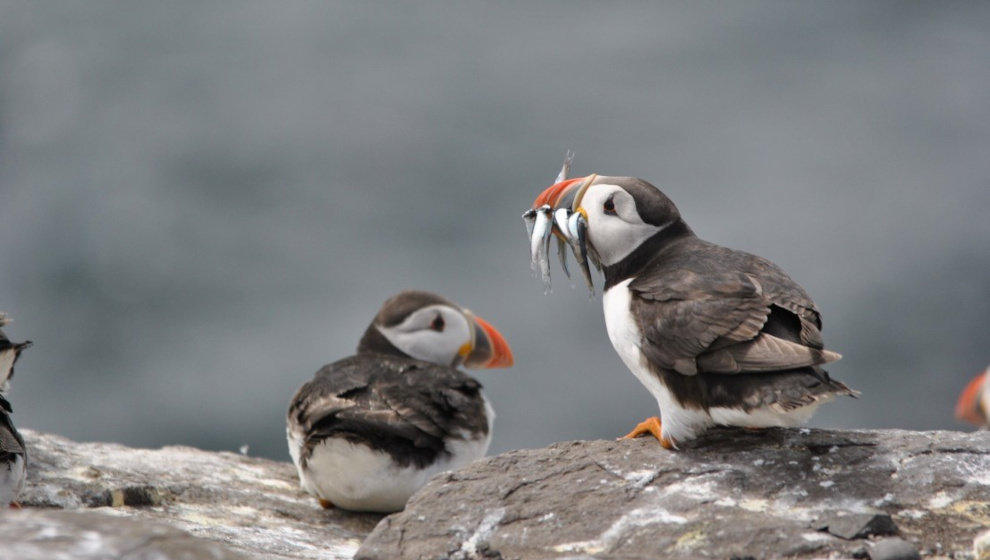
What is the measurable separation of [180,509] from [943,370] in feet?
43.2

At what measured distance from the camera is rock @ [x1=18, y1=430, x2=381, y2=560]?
9.05ft

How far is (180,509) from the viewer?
464cm

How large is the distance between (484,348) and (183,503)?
251cm

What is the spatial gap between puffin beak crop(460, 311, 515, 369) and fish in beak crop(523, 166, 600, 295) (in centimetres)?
239

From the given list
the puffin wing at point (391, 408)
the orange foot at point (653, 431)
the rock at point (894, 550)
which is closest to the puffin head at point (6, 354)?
the puffin wing at point (391, 408)

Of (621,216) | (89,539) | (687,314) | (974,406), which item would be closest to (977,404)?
(974,406)

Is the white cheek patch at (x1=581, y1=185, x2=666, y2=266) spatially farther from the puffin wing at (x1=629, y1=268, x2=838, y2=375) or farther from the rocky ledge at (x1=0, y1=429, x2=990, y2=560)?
the rocky ledge at (x1=0, y1=429, x2=990, y2=560)

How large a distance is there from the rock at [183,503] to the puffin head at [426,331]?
950 mm

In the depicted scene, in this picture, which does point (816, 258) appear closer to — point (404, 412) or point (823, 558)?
point (404, 412)

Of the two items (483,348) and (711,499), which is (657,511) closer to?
(711,499)

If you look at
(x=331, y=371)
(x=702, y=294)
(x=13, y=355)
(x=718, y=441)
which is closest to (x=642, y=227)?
(x=702, y=294)

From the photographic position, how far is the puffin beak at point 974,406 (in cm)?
1062

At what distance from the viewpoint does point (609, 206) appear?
432 cm

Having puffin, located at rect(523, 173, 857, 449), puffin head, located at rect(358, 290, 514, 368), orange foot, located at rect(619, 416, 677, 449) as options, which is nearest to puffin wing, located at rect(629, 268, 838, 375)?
puffin, located at rect(523, 173, 857, 449)
